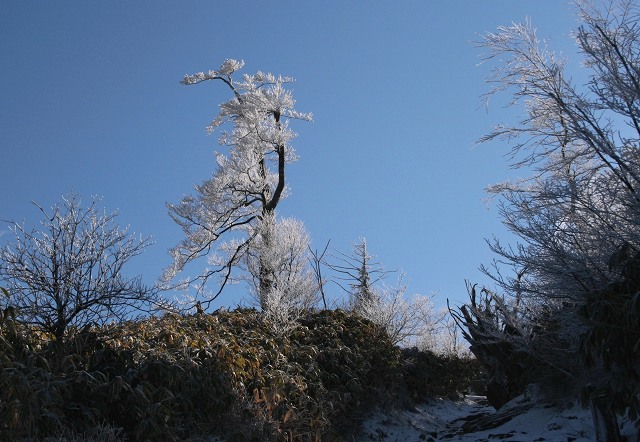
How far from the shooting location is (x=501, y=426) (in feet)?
33.2

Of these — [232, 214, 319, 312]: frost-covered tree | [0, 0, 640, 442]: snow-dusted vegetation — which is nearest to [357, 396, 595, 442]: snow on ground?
[0, 0, 640, 442]: snow-dusted vegetation

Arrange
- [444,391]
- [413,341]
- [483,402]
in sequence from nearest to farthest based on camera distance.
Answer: [444,391], [483,402], [413,341]

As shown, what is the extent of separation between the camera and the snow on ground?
29.2 ft

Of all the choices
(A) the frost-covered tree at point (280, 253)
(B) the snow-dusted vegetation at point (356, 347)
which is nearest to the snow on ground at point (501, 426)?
(B) the snow-dusted vegetation at point (356, 347)

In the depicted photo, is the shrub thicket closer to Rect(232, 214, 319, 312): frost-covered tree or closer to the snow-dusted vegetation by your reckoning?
the snow-dusted vegetation

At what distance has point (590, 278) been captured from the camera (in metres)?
7.08

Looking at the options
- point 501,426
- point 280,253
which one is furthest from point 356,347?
point 280,253

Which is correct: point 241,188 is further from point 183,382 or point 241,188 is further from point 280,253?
point 183,382

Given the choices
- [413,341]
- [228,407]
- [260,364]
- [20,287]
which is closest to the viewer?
[20,287]


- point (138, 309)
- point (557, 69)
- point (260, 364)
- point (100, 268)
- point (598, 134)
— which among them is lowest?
point (260, 364)

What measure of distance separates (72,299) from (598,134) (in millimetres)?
6538

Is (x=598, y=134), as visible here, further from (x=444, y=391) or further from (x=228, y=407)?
(x=444, y=391)

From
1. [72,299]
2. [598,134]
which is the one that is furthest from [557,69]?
[72,299]

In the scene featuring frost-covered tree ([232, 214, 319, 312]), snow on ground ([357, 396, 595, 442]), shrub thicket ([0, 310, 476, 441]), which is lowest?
snow on ground ([357, 396, 595, 442])
